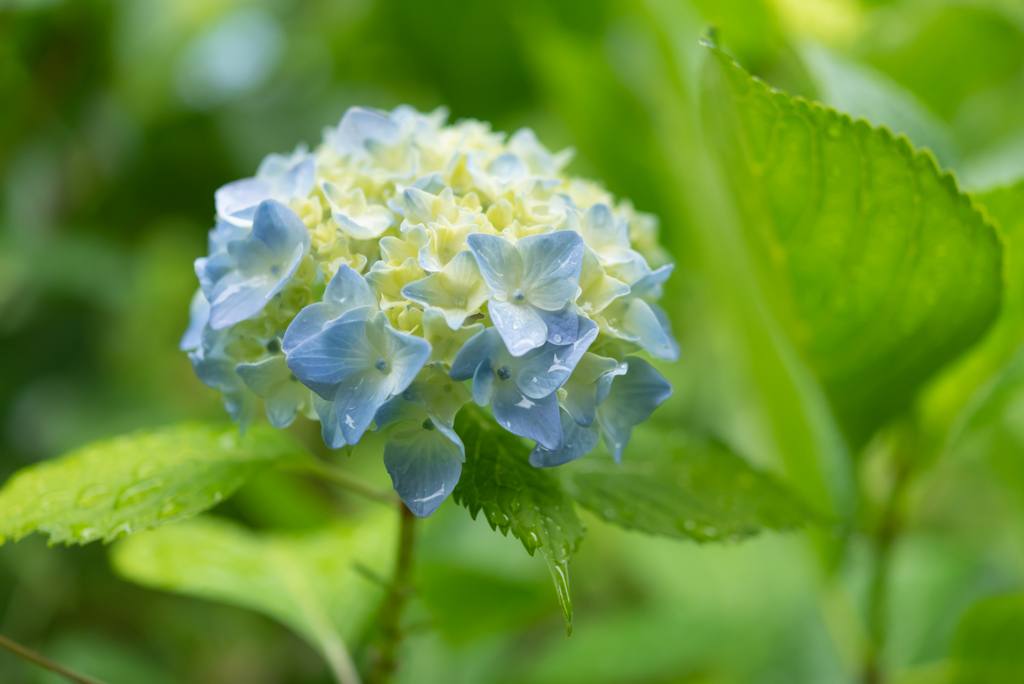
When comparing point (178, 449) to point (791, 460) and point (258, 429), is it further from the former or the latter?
point (791, 460)

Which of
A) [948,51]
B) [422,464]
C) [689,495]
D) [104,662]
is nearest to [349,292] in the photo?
[422,464]

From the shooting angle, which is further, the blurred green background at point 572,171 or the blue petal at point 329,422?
the blurred green background at point 572,171

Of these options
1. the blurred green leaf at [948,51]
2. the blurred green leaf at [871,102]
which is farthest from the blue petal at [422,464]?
the blurred green leaf at [948,51]

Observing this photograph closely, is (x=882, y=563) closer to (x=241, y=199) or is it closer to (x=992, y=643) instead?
(x=992, y=643)

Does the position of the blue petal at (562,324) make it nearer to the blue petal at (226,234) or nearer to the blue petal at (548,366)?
the blue petal at (548,366)

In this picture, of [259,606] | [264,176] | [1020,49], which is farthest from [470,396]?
[1020,49]

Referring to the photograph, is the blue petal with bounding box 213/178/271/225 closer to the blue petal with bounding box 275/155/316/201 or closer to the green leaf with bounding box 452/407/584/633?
the blue petal with bounding box 275/155/316/201

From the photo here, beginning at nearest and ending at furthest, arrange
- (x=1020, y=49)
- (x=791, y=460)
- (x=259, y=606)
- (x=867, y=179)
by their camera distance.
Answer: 1. (x=867, y=179)
2. (x=259, y=606)
3. (x=791, y=460)
4. (x=1020, y=49)
